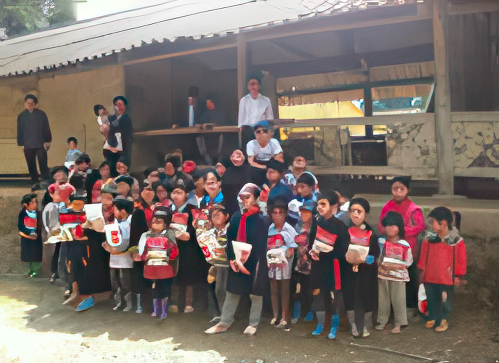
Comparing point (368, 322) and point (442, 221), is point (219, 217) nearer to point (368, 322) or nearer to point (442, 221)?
point (368, 322)

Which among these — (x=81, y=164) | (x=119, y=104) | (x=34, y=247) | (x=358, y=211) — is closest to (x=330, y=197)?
(x=358, y=211)

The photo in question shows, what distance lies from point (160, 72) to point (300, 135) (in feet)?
9.71

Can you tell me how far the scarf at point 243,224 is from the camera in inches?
193

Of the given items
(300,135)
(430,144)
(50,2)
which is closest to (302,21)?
(430,144)

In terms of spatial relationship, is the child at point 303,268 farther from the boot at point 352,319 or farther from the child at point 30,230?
the child at point 30,230

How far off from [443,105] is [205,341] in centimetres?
394

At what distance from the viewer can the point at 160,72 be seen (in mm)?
9867

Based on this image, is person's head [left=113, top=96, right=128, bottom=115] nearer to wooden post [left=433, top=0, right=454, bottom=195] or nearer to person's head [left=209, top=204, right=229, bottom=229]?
person's head [left=209, top=204, right=229, bottom=229]

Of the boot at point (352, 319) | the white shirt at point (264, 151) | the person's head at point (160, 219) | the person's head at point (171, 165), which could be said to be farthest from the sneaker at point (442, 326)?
the person's head at point (171, 165)

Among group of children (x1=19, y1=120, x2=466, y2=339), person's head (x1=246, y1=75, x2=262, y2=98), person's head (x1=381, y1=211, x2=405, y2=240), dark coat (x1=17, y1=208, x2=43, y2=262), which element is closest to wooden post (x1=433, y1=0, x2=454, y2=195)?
group of children (x1=19, y1=120, x2=466, y2=339)

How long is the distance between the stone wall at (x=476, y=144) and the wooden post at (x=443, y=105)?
0.10m

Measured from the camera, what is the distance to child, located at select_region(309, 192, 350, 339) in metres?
4.66

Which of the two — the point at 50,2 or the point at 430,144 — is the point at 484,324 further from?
the point at 50,2

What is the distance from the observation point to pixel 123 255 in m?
5.59
